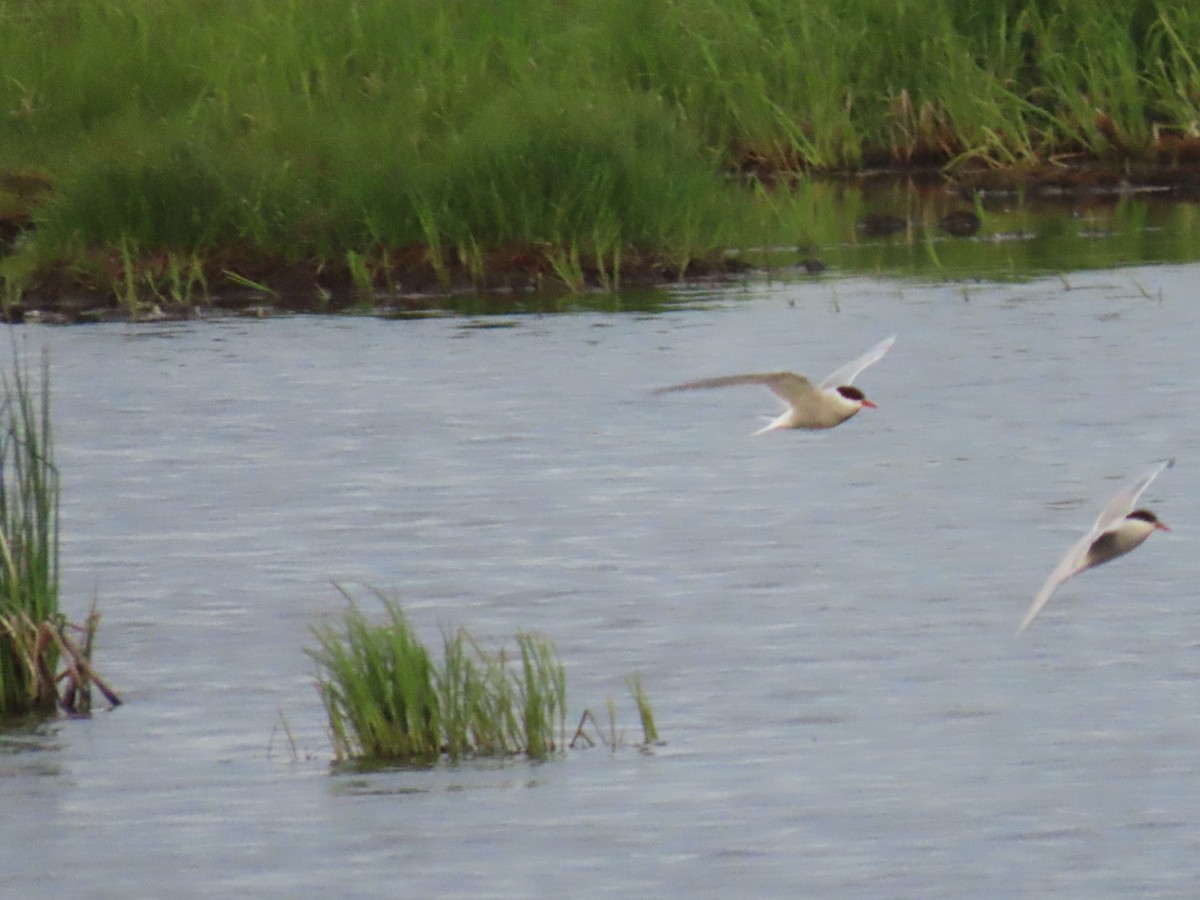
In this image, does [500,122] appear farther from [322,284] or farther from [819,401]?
[819,401]

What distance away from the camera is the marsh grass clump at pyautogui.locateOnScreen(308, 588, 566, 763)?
739 cm

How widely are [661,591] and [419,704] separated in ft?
8.50

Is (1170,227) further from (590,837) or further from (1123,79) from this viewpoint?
(590,837)

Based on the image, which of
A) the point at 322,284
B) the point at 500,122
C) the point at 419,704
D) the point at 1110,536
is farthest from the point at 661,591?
the point at 322,284

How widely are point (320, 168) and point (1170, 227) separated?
6223 mm

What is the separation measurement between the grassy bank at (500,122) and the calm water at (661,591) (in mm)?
717

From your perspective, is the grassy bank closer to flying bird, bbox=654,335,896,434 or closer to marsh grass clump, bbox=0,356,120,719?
flying bird, bbox=654,335,896,434

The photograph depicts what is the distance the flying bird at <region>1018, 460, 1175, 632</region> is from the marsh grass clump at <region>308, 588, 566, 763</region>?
1.26m

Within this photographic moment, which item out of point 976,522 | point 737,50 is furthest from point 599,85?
point 976,522

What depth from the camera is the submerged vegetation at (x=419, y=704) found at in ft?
24.3

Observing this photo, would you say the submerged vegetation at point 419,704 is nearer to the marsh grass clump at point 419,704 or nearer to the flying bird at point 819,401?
the marsh grass clump at point 419,704

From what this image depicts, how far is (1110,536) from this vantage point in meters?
8.29

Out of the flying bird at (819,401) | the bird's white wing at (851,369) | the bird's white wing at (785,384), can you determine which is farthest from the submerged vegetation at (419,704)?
the flying bird at (819,401)

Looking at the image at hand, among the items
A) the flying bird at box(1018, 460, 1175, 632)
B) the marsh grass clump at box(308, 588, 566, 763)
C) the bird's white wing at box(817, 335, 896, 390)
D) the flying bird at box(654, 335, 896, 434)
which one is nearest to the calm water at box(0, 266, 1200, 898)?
the marsh grass clump at box(308, 588, 566, 763)
